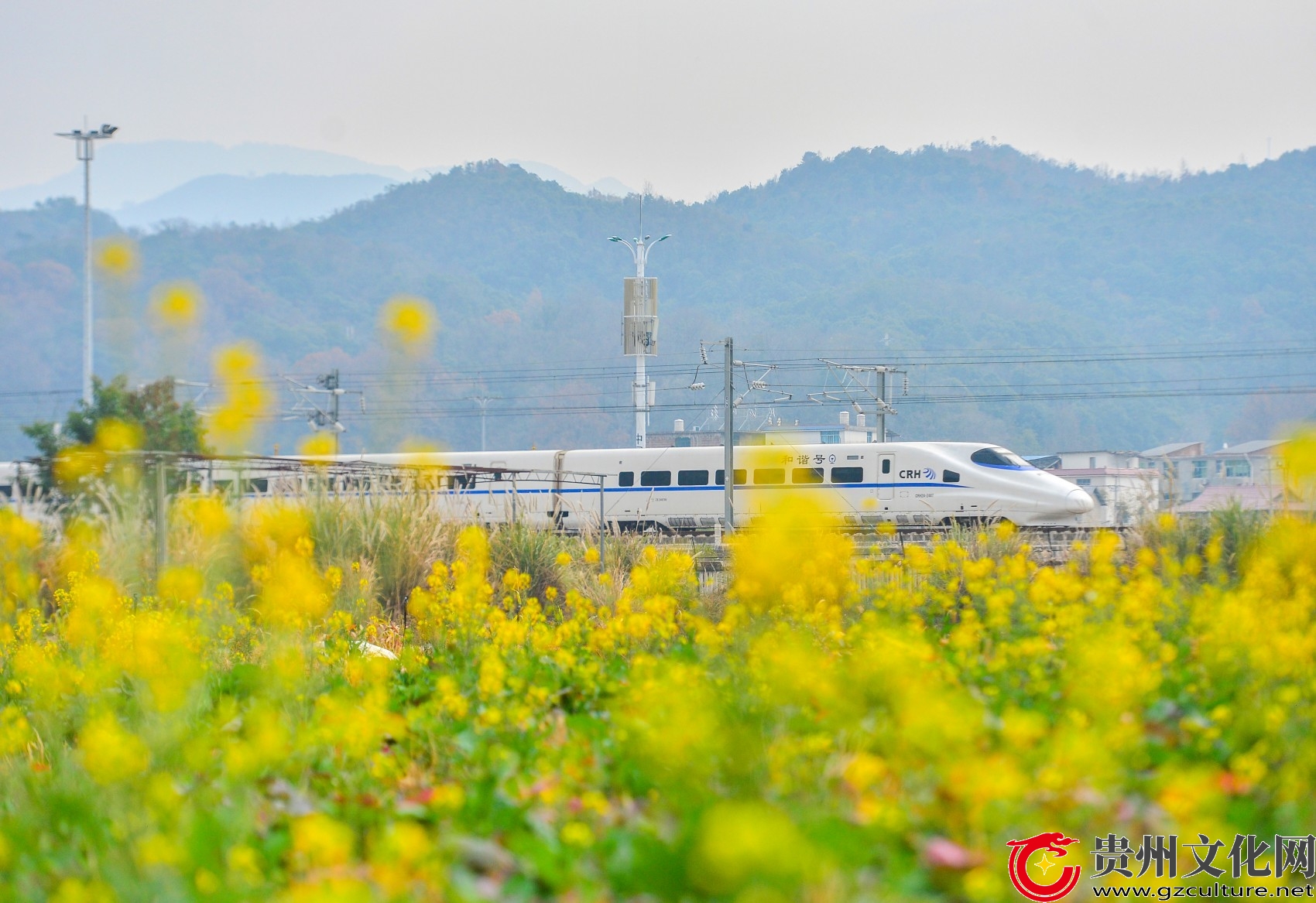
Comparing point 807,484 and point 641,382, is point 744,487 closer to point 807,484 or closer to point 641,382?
point 807,484

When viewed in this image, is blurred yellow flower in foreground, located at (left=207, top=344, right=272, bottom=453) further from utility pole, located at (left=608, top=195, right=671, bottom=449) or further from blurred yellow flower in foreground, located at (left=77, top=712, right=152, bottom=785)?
utility pole, located at (left=608, top=195, right=671, bottom=449)

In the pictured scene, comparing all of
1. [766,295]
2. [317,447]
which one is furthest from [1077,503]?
[766,295]

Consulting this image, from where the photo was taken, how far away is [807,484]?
1024 inches

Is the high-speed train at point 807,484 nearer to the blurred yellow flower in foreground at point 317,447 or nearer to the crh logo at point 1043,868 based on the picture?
the blurred yellow flower in foreground at point 317,447

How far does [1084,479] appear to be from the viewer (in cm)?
4988

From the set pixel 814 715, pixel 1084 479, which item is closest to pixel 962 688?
pixel 814 715

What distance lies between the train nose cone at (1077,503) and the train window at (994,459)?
108 centimetres

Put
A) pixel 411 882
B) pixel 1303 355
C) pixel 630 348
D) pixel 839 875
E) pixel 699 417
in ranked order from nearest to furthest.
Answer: pixel 839 875 → pixel 411 882 → pixel 630 348 → pixel 1303 355 → pixel 699 417

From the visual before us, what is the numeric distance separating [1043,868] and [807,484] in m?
23.5

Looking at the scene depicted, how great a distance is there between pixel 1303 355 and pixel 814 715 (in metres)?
79.6

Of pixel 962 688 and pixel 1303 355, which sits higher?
pixel 1303 355

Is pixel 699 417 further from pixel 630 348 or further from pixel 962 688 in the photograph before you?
pixel 962 688

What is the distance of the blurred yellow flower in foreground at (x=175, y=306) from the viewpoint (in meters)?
8.23

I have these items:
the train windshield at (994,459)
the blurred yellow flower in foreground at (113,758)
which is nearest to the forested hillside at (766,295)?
the train windshield at (994,459)
